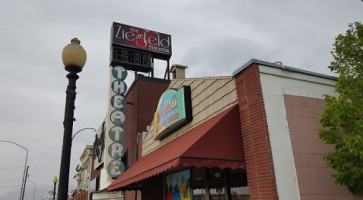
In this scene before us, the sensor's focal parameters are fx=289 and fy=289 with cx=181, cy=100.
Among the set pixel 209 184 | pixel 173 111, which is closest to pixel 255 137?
pixel 209 184

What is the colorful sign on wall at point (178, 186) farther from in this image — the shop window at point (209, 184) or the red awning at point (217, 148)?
the red awning at point (217, 148)

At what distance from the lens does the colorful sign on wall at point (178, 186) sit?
9.66m

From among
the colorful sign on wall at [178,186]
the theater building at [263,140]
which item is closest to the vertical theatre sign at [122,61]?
the colorful sign on wall at [178,186]

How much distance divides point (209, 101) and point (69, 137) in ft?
14.9

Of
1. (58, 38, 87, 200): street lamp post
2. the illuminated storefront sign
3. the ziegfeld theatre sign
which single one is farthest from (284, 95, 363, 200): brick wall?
the illuminated storefront sign

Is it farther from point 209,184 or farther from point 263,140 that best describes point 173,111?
point 263,140

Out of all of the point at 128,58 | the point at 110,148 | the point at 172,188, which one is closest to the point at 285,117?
the point at 172,188

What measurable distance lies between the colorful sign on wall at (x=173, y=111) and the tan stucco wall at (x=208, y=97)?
180mm

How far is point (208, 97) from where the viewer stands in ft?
27.6

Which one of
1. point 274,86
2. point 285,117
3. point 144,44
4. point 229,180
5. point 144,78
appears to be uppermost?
point 144,44

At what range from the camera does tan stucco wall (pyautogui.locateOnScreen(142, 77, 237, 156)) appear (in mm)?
7555

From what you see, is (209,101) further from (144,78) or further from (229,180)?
(144,78)

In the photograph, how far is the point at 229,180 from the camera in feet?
24.9

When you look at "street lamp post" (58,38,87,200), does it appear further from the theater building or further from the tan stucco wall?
the tan stucco wall
